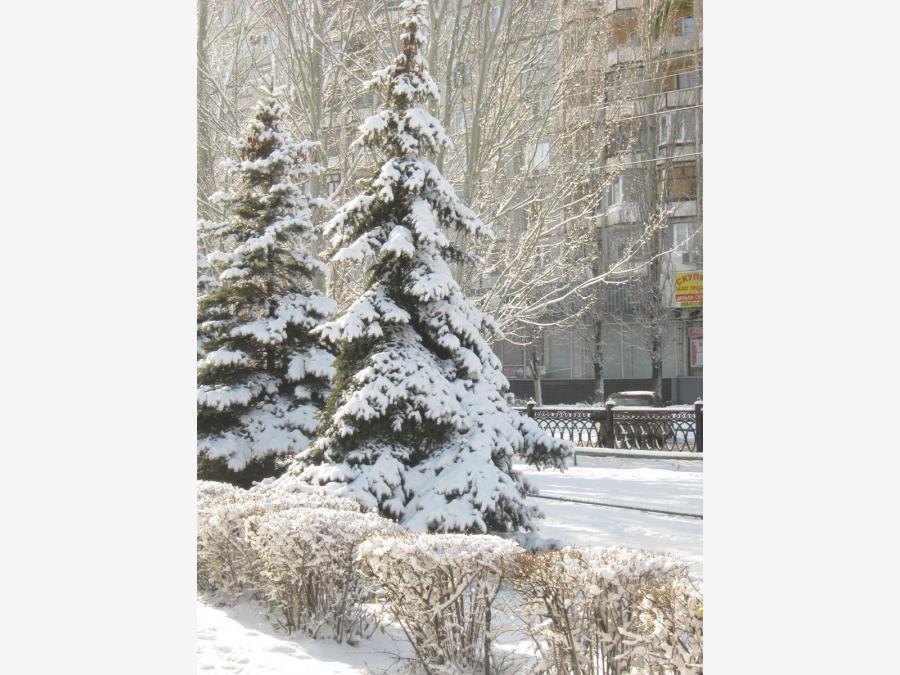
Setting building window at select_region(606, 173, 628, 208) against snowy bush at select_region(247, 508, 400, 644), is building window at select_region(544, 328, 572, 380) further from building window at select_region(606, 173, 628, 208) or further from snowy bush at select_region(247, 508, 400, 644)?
snowy bush at select_region(247, 508, 400, 644)

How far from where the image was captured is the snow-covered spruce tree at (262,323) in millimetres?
5430

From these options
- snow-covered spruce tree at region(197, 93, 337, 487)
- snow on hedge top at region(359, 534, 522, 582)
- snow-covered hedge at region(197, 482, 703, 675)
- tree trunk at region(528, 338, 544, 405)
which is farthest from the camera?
snow-covered spruce tree at region(197, 93, 337, 487)

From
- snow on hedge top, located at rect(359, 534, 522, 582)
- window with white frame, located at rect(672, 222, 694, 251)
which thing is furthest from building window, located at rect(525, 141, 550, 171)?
snow on hedge top, located at rect(359, 534, 522, 582)

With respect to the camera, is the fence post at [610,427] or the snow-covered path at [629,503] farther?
the fence post at [610,427]

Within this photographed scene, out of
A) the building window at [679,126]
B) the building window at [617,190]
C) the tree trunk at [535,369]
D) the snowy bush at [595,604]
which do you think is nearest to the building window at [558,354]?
the tree trunk at [535,369]

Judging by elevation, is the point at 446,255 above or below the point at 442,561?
above

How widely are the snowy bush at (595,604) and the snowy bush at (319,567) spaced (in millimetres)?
825

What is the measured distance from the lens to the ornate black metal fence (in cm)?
300

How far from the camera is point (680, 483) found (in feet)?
10.6

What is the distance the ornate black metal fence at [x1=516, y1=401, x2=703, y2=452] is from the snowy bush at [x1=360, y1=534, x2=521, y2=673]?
0.94 meters

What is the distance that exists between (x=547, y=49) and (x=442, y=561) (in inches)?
175

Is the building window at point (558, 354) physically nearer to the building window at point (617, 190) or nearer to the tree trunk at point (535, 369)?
the tree trunk at point (535, 369)
